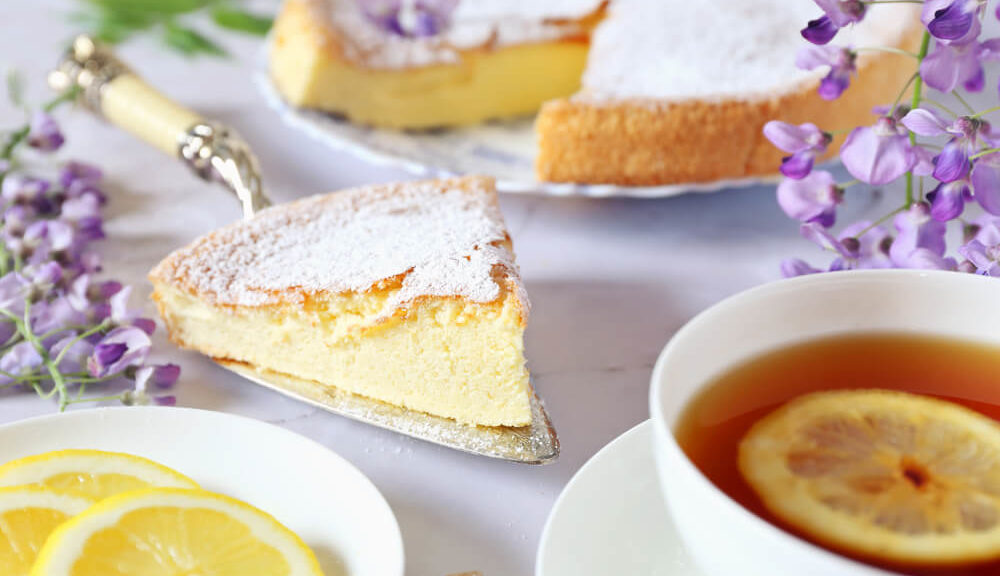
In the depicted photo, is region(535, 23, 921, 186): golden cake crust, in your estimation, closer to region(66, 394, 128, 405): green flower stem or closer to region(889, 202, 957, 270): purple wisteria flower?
region(889, 202, 957, 270): purple wisteria flower

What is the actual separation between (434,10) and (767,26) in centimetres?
66

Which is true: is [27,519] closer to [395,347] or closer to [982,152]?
[395,347]

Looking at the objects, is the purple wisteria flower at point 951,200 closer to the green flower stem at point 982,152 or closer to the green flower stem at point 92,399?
the green flower stem at point 982,152

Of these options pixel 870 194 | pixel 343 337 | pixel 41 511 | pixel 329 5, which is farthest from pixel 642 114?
Answer: pixel 41 511

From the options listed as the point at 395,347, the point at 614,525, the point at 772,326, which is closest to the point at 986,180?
the point at 772,326

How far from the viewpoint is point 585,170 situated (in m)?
1.55

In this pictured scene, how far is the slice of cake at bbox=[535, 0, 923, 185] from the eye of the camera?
4.98 feet

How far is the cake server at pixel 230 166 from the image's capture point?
108cm

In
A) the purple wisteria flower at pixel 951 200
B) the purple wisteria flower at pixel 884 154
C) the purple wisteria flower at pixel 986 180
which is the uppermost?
the purple wisteria flower at pixel 884 154

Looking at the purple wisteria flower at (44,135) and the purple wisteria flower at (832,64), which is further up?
the purple wisteria flower at (832,64)

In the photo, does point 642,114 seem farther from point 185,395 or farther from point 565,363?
point 185,395

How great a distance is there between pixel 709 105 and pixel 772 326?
2.34 ft

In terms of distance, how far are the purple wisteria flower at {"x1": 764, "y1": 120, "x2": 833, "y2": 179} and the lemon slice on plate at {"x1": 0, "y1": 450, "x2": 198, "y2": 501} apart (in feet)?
2.45

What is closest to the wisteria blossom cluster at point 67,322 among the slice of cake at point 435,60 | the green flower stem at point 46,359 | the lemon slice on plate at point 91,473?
the green flower stem at point 46,359
